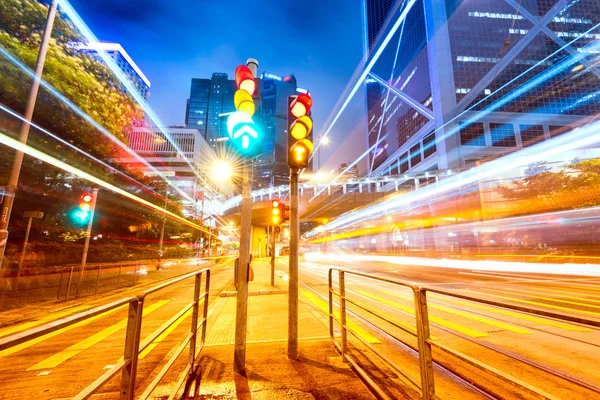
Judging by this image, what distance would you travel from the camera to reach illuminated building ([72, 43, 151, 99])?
1893 cm

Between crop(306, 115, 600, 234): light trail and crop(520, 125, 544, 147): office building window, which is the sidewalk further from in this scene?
crop(520, 125, 544, 147): office building window

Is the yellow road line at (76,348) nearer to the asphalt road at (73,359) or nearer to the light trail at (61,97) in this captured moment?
the asphalt road at (73,359)

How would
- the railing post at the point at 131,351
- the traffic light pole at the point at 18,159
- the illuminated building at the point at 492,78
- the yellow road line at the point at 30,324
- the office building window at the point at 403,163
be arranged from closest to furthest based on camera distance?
1. the railing post at the point at 131,351
2. the yellow road line at the point at 30,324
3. the traffic light pole at the point at 18,159
4. the illuminated building at the point at 492,78
5. the office building window at the point at 403,163

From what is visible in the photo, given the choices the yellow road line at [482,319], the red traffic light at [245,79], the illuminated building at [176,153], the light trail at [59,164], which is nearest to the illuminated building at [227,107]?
the illuminated building at [176,153]

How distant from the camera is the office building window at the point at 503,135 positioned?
59.6 m

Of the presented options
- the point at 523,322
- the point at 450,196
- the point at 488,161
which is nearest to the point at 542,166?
the point at 488,161

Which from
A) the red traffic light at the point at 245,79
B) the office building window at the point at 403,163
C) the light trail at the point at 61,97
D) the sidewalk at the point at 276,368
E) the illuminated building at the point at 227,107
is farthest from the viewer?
the illuminated building at the point at 227,107

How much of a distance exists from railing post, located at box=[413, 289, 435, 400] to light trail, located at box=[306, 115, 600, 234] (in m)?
33.7

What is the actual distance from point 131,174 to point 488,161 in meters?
43.2

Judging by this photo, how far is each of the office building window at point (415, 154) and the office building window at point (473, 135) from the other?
14.5 m

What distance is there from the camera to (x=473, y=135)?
60.5 m

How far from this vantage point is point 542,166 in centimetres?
3111

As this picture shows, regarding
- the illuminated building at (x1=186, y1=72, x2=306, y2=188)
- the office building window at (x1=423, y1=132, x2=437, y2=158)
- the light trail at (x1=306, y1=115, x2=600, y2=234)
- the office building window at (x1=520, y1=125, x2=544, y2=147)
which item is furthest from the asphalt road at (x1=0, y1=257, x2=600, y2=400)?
the illuminated building at (x1=186, y1=72, x2=306, y2=188)

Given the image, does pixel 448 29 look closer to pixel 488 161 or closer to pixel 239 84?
pixel 488 161
